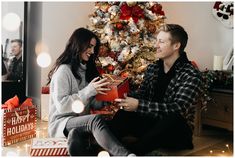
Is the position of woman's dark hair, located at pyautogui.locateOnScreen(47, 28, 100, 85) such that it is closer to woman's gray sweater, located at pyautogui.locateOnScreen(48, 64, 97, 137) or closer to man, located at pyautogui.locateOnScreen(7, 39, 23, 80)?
woman's gray sweater, located at pyautogui.locateOnScreen(48, 64, 97, 137)

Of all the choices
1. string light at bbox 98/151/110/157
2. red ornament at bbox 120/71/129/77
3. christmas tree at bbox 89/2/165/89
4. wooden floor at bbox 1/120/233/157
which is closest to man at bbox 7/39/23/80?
wooden floor at bbox 1/120/233/157

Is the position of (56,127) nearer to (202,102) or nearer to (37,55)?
(202,102)

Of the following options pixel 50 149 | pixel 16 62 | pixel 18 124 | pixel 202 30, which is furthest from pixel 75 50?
pixel 202 30

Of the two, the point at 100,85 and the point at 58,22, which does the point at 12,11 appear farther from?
the point at 100,85

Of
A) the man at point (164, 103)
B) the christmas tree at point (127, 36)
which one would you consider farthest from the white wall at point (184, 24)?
the man at point (164, 103)

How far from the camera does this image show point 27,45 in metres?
3.39

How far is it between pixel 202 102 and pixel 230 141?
1.18 ft

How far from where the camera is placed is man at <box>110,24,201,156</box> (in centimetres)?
198

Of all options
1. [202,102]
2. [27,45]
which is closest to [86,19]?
[27,45]

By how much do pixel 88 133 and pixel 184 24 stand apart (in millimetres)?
2220

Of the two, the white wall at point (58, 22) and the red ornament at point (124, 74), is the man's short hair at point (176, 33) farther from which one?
the white wall at point (58, 22)

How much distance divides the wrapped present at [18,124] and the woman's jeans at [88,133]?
62 cm

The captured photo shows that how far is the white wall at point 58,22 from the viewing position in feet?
11.0

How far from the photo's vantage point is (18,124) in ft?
8.19
